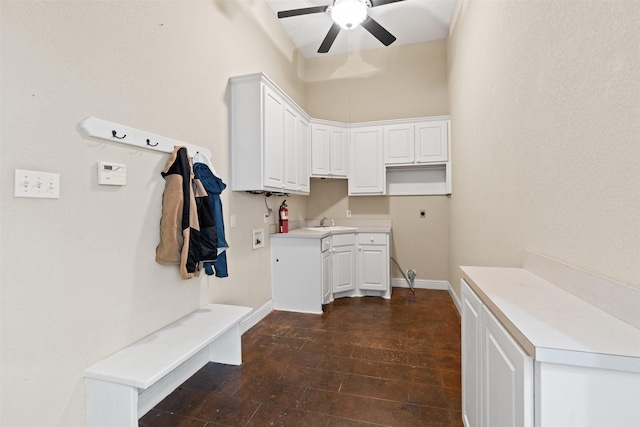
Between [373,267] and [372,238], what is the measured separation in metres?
0.40

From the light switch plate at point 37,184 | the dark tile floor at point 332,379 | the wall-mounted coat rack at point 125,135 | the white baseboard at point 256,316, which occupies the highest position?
the wall-mounted coat rack at point 125,135

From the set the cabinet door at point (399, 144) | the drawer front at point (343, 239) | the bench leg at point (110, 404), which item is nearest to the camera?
the bench leg at point (110, 404)

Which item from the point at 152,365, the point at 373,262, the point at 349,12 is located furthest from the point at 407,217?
the point at 152,365

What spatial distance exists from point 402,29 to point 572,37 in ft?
11.4

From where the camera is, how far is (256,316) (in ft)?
10.0

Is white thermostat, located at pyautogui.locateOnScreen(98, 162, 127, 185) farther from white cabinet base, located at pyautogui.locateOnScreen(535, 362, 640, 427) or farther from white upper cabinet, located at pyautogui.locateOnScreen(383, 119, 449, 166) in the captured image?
white upper cabinet, located at pyautogui.locateOnScreen(383, 119, 449, 166)

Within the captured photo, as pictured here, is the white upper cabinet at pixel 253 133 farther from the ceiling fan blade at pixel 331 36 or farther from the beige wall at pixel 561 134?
the beige wall at pixel 561 134

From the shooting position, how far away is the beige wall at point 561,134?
0.86 meters

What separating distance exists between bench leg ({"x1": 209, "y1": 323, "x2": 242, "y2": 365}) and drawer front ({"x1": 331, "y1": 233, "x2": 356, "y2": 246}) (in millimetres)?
1783

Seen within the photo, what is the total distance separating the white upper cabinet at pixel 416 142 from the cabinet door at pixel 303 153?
1.19 metres

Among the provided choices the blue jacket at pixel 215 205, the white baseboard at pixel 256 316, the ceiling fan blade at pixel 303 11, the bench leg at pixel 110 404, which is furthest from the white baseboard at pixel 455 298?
the ceiling fan blade at pixel 303 11

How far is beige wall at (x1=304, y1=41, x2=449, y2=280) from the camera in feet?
14.0

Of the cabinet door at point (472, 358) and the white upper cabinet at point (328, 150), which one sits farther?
the white upper cabinet at point (328, 150)

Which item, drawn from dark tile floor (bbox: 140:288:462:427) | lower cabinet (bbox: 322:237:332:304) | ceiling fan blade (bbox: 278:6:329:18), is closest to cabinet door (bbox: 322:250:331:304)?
lower cabinet (bbox: 322:237:332:304)
